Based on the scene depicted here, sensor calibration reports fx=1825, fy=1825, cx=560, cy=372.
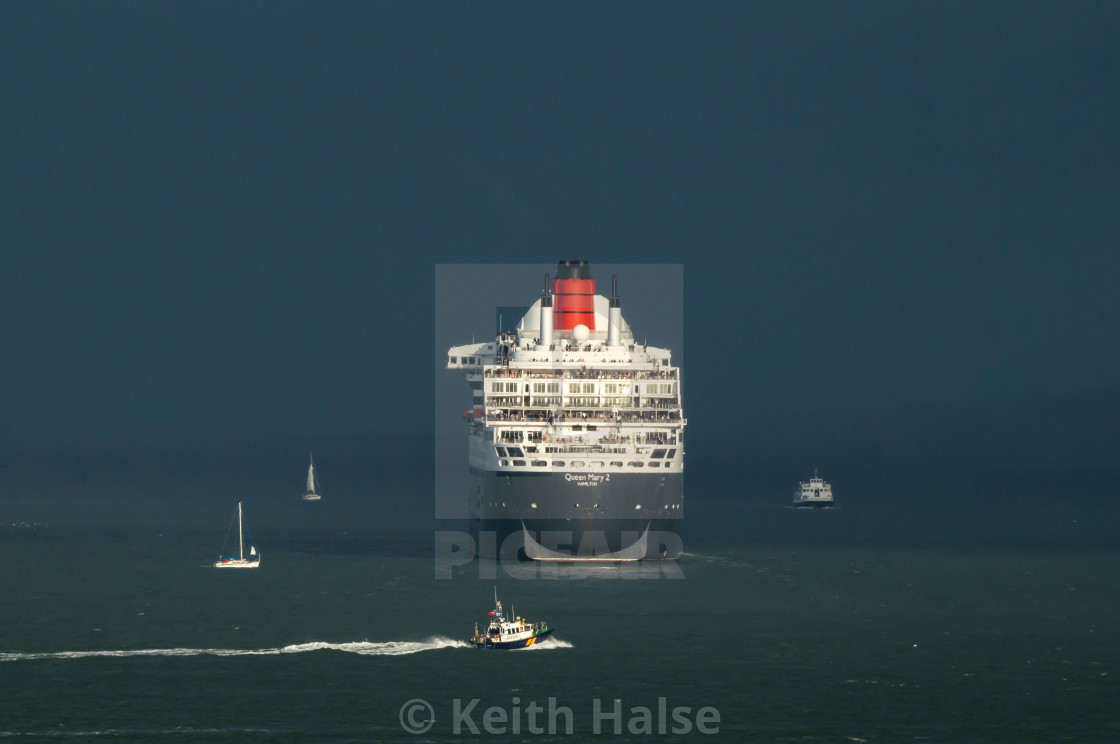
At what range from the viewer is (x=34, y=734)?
6769 cm

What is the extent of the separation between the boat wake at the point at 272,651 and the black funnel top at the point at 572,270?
50633mm

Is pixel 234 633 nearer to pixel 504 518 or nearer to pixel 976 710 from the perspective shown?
pixel 504 518

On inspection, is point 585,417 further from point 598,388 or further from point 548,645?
point 548,645

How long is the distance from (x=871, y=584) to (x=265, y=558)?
4215 cm

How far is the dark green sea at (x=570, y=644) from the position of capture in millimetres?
70750

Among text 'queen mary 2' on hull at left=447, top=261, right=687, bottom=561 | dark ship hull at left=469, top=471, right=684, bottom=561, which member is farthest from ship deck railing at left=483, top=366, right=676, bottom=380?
dark ship hull at left=469, top=471, right=684, bottom=561

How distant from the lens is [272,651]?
84.4 metres

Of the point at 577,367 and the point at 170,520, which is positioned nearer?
the point at 577,367

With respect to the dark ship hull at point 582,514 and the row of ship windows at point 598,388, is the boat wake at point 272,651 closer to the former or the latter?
Result: the dark ship hull at point 582,514

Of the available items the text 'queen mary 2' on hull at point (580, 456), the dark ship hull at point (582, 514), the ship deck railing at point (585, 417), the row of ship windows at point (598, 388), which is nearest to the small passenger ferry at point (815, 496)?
the text 'queen mary 2' on hull at point (580, 456)

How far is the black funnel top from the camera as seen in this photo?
133m

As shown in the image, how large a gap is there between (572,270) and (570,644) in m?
50.9

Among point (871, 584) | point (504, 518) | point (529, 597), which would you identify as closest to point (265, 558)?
point (504, 518)

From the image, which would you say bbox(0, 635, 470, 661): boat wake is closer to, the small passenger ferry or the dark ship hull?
the dark ship hull
